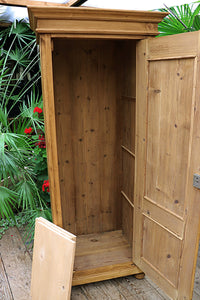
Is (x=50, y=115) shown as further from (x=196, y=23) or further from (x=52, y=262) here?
(x=196, y=23)

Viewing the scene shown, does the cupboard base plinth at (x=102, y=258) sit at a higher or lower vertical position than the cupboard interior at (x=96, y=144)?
lower

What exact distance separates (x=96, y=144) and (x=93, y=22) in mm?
1165

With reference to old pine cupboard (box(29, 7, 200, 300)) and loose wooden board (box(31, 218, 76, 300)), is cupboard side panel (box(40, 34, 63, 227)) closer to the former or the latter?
old pine cupboard (box(29, 7, 200, 300))

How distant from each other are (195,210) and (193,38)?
3.05ft

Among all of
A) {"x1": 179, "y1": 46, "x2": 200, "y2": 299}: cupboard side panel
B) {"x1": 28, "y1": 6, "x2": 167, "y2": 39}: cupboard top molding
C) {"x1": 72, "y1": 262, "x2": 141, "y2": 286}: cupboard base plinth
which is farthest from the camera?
{"x1": 72, "y1": 262, "x2": 141, "y2": 286}: cupboard base plinth

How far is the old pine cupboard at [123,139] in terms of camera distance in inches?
62.7

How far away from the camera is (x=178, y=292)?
178cm

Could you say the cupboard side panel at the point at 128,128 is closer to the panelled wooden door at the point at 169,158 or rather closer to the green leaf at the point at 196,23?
the panelled wooden door at the point at 169,158

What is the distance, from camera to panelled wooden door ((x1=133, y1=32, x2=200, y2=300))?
1519 mm

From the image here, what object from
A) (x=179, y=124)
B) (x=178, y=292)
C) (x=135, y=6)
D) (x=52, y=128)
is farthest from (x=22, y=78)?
(x=178, y=292)

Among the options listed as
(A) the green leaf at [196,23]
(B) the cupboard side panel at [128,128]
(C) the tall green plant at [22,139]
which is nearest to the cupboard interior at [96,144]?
(B) the cupboard side panel at [128,128]

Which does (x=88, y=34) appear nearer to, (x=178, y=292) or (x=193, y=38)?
(x=193, y=38)

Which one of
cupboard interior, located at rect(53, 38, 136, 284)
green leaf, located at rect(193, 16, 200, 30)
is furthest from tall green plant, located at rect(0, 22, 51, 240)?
green leaf, located at rect(193, 16, 200, 30)

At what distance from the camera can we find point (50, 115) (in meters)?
1.75
